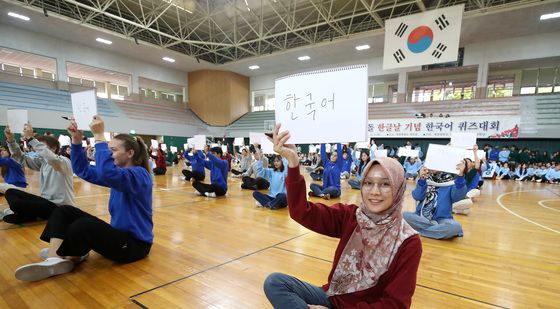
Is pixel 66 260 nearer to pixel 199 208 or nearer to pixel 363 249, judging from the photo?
pixel 363 249

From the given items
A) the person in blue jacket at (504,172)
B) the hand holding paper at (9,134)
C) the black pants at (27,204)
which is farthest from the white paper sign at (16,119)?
the person in blue jacket at (504,172)

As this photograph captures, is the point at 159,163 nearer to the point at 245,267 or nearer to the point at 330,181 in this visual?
the point at 330,181

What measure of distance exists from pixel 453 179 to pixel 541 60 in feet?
51.7

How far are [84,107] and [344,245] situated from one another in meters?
2.78

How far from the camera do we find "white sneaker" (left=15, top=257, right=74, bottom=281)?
1910mm

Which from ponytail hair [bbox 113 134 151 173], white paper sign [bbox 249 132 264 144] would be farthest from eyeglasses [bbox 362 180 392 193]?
white paper sign [bbox 249 132 264 144]

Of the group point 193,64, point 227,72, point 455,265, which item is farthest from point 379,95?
point 455,265

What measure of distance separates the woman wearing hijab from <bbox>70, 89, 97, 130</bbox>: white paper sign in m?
2.23

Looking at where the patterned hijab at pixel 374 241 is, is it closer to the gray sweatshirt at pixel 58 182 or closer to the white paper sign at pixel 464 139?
the gray sweatshirt at pixel 58 182

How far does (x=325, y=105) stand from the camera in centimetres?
152

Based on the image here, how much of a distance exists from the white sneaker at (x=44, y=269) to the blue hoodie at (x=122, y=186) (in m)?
0.45

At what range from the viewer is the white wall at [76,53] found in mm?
13109

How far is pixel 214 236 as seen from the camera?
3.23 m

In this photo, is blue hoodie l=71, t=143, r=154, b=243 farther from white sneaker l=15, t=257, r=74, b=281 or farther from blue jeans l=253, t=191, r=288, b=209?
blue jeans l=253, t=191, r=288, b=209
